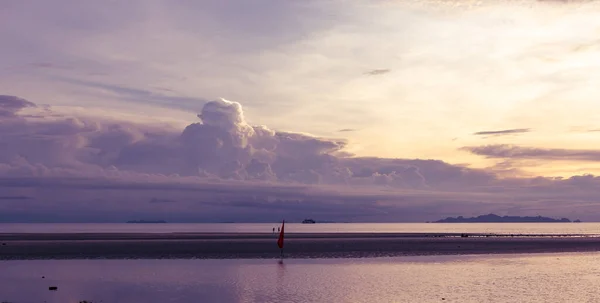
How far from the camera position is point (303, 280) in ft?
145

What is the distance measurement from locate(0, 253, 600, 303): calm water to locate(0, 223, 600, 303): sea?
0.18 ft

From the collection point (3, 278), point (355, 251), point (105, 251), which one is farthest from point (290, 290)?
point (105, 251)

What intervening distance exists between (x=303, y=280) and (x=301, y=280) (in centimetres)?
15

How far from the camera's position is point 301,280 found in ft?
145

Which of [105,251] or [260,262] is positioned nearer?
[260,262]

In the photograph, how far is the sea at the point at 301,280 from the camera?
36250 millimetres

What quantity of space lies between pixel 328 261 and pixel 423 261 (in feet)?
29.0

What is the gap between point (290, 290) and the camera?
38438 millimetres

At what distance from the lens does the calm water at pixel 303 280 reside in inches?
1428

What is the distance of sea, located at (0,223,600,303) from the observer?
36.2m

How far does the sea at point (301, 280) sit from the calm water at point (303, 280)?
0.18ft

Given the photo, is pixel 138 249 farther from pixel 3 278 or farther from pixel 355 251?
pixel 3 278

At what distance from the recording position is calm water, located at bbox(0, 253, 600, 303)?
3628 centimetres

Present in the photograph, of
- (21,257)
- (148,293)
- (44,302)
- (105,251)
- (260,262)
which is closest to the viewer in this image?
(44,302)
